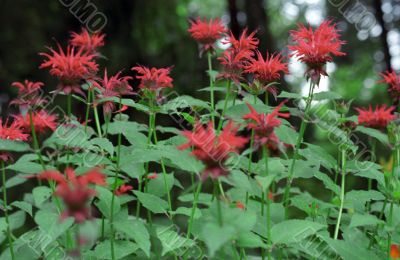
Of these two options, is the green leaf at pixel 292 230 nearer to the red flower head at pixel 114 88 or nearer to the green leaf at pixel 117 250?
the green leaf at pixel 117 250

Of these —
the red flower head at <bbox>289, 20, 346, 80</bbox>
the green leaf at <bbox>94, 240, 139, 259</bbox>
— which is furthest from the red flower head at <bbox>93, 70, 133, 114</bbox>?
the red flower head at <bbox>289, 20, 346, 80</bbox>

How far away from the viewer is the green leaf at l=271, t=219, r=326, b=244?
1.18 metres

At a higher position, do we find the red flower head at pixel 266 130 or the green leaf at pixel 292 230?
the red flower head at pixel 266 130

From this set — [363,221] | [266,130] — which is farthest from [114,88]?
[363,221]

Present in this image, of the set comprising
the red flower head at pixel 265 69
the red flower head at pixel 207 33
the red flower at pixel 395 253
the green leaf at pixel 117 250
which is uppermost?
the red flower head at pixel 207 33

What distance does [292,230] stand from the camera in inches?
46.9

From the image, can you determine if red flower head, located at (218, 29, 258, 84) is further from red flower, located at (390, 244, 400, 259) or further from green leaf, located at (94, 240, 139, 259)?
red flower, located at (390, 244, 400, 259)

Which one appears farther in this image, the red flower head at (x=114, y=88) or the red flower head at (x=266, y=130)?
the red flower head at (x=114, y=88)

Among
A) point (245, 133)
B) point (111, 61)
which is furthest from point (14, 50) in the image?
point (245, 133)

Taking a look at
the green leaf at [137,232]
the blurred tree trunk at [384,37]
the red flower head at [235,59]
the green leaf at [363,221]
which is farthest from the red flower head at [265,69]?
the blurred tree trunk at [384,37]

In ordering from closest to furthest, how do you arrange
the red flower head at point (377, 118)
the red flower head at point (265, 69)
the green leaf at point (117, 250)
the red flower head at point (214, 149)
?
the red flower head at point (214, 149) < the green leaf at point (117, 250) < the red flower head at point (265, 69) < the red flower head at point (377, 118)

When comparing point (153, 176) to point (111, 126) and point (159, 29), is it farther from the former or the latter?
point (159, 29)

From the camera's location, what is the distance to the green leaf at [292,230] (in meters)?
1.18

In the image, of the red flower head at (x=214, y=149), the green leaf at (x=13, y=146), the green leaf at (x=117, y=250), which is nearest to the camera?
the red flower head at (x=214, y=149)
